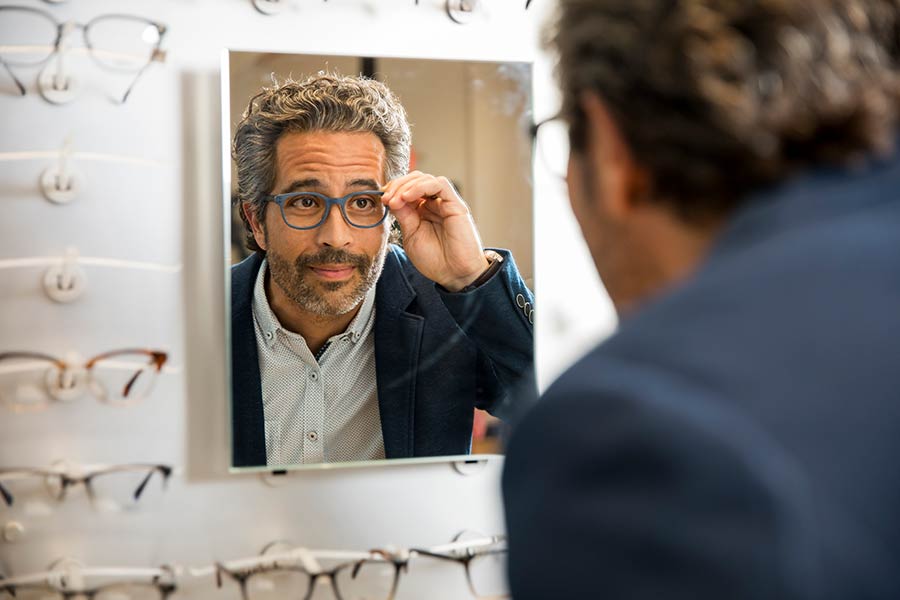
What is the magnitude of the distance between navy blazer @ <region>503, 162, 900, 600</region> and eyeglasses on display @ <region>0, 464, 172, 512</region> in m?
0.88

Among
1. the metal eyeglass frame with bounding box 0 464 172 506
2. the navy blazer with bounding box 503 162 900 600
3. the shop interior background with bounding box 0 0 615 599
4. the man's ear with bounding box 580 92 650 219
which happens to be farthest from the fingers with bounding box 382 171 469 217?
the navy blazer with bounding box 503 162 900 600

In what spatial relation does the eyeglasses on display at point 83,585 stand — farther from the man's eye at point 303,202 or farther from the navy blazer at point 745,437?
the navy blazer at point 745,437

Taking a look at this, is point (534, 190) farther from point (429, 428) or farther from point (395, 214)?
point (429, 428)

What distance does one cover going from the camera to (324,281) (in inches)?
51.3

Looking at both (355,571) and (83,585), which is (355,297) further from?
(83,585)

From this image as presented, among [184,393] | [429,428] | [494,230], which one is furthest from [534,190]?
[184,393]

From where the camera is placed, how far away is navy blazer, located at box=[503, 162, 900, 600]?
45cm

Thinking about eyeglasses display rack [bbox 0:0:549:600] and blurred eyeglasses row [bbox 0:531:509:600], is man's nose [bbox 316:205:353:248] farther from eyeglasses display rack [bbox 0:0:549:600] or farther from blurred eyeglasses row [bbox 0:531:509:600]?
blurred eyeglasses row [bbox 0:531:509:600]

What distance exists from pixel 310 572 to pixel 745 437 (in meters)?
0.97

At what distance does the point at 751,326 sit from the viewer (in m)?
0.48

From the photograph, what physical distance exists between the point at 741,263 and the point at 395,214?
2.80ft

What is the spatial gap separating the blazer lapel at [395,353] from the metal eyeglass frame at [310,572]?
5.9 inches

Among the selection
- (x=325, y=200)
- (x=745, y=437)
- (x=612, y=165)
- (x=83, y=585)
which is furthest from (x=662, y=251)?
(x=83, y=585)

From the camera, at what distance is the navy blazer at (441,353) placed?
52.9 inches
